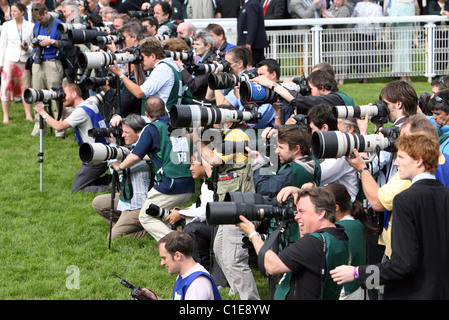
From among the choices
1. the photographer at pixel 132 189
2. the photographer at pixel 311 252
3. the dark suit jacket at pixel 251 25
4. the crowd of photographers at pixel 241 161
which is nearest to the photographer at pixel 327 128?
the crowd of photographers at pixel 241 161

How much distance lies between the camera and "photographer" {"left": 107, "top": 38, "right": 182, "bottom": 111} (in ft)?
30.1

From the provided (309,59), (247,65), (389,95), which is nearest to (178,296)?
(389,95)

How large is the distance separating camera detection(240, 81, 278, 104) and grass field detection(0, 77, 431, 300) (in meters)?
1.75

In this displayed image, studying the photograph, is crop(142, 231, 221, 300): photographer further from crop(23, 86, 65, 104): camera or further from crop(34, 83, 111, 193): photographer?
crop(23, 86, 65, 104): camera

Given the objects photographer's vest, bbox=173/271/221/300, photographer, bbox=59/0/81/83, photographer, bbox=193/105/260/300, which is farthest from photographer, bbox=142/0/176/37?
photographer's vest, bbox=173/271/221/300

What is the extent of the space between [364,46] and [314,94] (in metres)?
7.51

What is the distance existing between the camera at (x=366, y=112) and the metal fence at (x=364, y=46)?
8.34 metres

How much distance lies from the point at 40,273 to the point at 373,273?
410 centimetres

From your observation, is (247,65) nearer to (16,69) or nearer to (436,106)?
(436,106)

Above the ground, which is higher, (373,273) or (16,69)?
(16,69)

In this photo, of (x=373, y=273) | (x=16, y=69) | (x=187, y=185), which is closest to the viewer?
(x=373, y=273)

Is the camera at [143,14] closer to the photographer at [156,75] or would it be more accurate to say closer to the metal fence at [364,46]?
the metal fence at [364,46]

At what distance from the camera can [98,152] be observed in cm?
782
